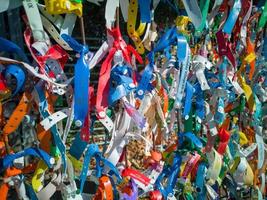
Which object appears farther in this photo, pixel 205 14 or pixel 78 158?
pixel 205 14

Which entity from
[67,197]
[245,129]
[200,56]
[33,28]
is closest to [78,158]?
[67,197]

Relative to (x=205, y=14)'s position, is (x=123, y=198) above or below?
below

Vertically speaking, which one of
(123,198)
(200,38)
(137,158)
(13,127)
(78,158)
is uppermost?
(200,38)

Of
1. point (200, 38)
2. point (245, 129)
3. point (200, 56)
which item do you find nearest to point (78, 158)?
point (200, 56)

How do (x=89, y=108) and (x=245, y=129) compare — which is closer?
(x=89, y=108)

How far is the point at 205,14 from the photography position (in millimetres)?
1132

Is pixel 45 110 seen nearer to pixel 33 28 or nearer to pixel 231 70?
pixel 33 28

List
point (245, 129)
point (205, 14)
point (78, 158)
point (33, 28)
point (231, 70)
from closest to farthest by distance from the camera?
point (33, 28) < point (78, 158) < point (205, 14) < point (231, 70) < point (245, 129)

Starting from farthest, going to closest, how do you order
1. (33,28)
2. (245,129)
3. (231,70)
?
(245,129) → (231,70) → (33,28)

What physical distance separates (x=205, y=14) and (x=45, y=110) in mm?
587

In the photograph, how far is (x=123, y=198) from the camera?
1003 millimetres

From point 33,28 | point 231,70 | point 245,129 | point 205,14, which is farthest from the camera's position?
point 245,129

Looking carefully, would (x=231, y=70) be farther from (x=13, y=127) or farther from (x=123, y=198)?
(x=13, y=127)

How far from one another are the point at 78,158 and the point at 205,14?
595 millimetres
